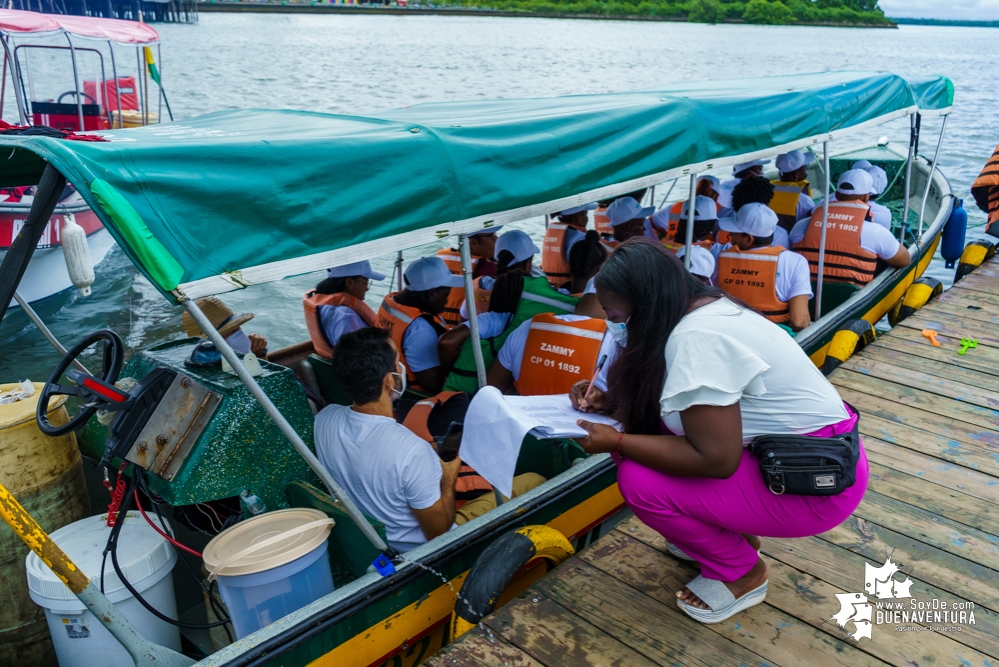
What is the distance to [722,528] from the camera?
255cm

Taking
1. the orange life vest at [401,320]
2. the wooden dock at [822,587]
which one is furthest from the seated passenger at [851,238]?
the orange life vest at [401,320]

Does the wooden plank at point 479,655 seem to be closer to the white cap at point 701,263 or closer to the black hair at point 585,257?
the black hair at point 585,257

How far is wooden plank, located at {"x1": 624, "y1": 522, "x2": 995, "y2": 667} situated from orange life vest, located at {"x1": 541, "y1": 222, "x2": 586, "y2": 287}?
3.00 m

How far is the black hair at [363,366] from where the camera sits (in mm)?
2721

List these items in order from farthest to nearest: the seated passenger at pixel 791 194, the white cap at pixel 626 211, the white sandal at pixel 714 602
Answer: the seated passenger at pixel 791 194, the white cap at pixel 626 211, the white sandal at pixel 714 602

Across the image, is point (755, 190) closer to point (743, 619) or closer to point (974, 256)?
point (974, 256)

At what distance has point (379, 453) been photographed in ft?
8.92

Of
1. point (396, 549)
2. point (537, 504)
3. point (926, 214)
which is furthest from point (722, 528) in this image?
point (926, 214)

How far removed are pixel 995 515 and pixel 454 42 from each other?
53.3 metres

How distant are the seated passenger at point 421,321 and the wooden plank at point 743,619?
1494 mm

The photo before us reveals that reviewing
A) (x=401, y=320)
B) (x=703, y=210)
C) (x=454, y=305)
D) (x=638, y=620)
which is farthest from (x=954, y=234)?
(x=638, y=620)

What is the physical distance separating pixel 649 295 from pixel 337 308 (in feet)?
8.28

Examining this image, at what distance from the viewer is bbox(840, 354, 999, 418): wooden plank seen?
4680 mm

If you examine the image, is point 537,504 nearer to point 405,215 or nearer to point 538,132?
point 405,215
